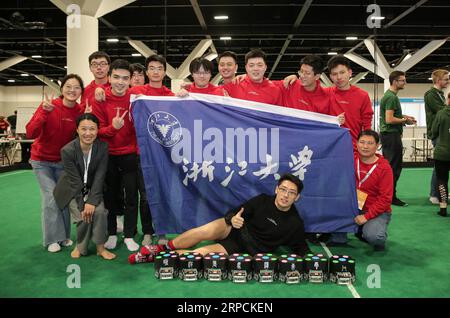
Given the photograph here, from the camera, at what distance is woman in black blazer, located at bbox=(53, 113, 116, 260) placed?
3270mm

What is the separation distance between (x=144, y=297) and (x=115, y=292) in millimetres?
221

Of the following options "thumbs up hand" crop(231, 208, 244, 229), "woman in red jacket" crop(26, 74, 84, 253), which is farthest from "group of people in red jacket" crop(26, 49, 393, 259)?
"thumbs up hand" crop(231, 208, 244, 229)

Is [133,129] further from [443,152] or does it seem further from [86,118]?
[443,152]

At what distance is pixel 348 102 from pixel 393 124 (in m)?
2.09

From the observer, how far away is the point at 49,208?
3541 millimetres

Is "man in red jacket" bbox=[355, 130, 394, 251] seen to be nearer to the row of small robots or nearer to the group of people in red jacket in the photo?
the group of people in red jacket

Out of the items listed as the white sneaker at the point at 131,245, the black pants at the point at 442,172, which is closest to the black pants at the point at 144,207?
the white sneaker at the point at 131,245

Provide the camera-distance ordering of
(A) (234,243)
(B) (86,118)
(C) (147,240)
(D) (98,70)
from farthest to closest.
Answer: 1. (D) (98,70)
2. (C) (147,240)
3. (B) (86,118)
4. (A) (234,243)

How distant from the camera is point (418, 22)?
1069 centimetres

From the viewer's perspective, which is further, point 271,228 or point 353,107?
point 353,107

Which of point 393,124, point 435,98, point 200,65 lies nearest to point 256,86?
point 200,65

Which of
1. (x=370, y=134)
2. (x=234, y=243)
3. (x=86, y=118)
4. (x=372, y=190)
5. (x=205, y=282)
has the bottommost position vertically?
(x=205, y=282)

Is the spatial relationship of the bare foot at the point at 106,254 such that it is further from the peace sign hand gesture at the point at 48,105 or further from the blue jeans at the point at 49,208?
the peace sign hand gesture at the point at 48,105

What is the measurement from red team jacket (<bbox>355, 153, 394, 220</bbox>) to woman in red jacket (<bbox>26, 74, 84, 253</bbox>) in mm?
2647
